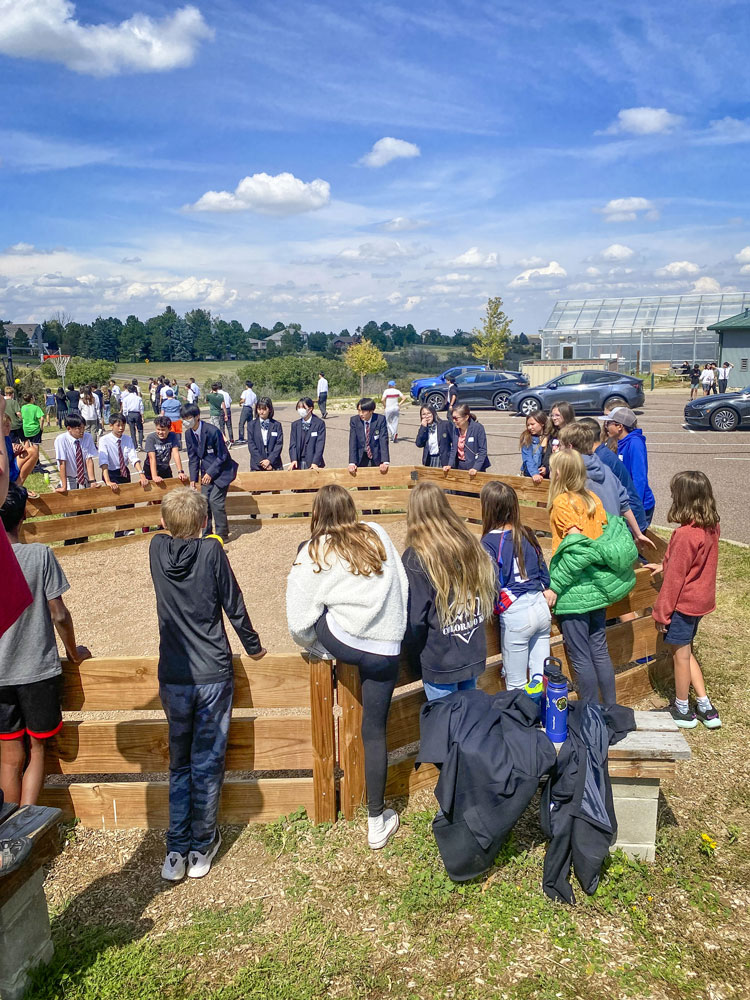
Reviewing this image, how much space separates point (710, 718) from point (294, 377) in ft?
151

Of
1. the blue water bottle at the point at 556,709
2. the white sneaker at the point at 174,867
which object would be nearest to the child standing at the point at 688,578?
the blue water bottle at the point at 556,709

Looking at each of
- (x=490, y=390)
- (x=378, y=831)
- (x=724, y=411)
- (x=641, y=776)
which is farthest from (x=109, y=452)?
(x=490, y=390)

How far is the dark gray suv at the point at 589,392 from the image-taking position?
967 inches

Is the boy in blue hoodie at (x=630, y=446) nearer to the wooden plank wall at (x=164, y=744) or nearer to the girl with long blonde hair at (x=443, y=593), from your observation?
the girl with long blonde hair at (x=443, y=593)

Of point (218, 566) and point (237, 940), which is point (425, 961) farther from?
point (218, 566)

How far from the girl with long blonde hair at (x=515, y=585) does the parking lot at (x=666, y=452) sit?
643cm

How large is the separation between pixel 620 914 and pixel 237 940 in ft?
5.66

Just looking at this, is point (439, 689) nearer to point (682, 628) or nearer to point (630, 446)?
point (682, 628)

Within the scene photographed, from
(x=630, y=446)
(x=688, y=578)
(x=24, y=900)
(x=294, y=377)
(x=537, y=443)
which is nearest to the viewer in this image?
(x=24, y=900)

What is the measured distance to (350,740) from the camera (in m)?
3.64

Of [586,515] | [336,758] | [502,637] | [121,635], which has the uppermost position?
[586,515]

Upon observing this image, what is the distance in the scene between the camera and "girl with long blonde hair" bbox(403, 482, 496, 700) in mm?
3432

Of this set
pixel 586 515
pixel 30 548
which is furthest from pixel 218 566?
pixel 586 515

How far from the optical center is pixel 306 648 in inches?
139
